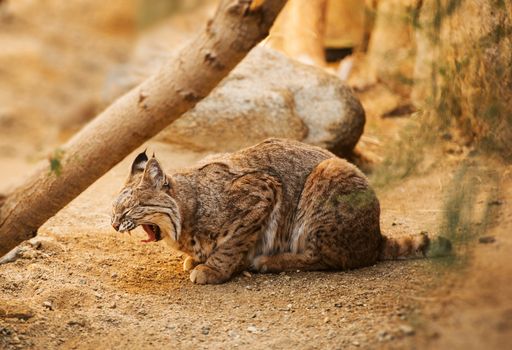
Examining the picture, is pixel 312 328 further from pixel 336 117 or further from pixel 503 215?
pixel 336 117

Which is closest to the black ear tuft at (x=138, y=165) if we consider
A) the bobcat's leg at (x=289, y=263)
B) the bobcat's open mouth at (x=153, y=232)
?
the bobcat's open mouth at (x=153, y=232)

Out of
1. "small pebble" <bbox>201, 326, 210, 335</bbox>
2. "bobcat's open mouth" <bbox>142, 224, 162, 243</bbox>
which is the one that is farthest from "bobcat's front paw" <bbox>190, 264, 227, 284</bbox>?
"small pebble" <bbox>201, 326, 210, 335</bbox>

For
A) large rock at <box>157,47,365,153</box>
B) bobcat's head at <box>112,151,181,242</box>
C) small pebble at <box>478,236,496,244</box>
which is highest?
large rock at <box>157,47,365,153</box>

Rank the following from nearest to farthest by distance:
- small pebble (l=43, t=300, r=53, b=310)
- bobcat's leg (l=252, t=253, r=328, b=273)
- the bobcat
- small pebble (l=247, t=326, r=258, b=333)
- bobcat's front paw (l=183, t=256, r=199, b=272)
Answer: small pebble (l=247, t=326, r=258, b=333)
small pebble (l=43, t=300, r=53, b=310)
the bobcat
bobcat's leg (l=252, t=253, r=328, b=273)
bobcat's front paw (l=183, t=256, r=199, b=272)

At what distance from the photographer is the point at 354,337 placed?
4691 mm

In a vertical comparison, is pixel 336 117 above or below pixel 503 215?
above

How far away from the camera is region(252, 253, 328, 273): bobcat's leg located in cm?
611

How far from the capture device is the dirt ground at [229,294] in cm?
424

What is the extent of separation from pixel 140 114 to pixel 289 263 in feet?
6.92

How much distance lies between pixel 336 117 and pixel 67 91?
448cm

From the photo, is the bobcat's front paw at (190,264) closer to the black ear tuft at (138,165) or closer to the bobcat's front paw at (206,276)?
the bobcat's front paw at (206,276)

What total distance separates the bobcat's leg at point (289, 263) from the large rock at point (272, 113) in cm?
258

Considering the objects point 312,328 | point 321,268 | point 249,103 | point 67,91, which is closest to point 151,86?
point 67,91

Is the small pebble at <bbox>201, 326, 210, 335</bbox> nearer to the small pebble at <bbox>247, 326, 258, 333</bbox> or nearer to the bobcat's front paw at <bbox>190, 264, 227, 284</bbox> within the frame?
the small pebble at <bbox>247, 326, 258, 333</bbox>
